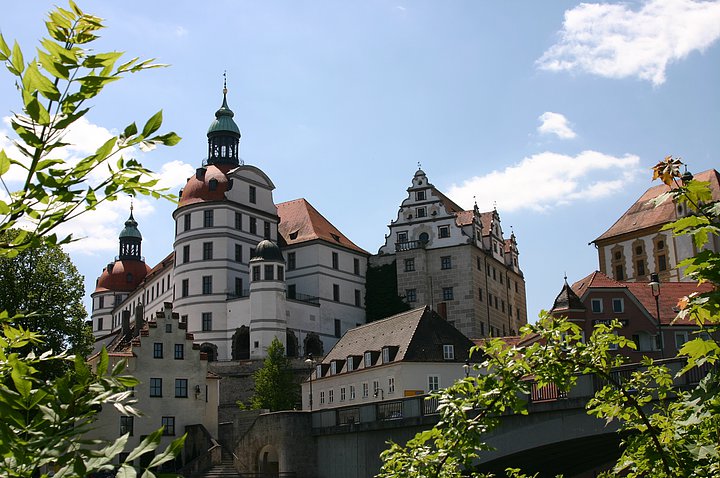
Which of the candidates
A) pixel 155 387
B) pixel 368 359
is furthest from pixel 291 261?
pixel 368 359

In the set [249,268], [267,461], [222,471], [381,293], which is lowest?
[222,471]

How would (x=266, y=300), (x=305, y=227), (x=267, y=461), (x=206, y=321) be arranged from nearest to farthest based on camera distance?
(x=267, y=461), (x=266, y=300), (x=206, y=321), (x=305, y=227)

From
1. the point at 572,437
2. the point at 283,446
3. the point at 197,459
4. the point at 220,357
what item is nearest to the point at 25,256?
the point at 197,459

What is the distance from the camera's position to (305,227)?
78688mm

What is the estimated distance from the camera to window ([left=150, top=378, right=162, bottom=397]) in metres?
50.4

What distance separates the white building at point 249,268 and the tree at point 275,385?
598 cm

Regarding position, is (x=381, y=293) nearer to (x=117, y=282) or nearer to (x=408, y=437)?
(x=117, y=282)

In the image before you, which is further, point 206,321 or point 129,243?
point 129,243

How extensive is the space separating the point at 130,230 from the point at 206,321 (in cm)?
4294

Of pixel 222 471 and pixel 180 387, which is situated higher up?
pixel 180 387

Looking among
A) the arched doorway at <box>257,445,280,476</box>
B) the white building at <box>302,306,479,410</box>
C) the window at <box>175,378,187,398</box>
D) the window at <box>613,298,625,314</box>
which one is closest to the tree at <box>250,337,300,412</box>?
the white building at <box>302,306,479,410</box>

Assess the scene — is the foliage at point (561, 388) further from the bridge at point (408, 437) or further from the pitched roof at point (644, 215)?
the pitched roof at point (644, 215)

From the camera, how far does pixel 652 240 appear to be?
77875 millimetres

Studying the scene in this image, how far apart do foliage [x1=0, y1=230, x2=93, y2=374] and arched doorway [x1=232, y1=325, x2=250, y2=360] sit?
886 inches
